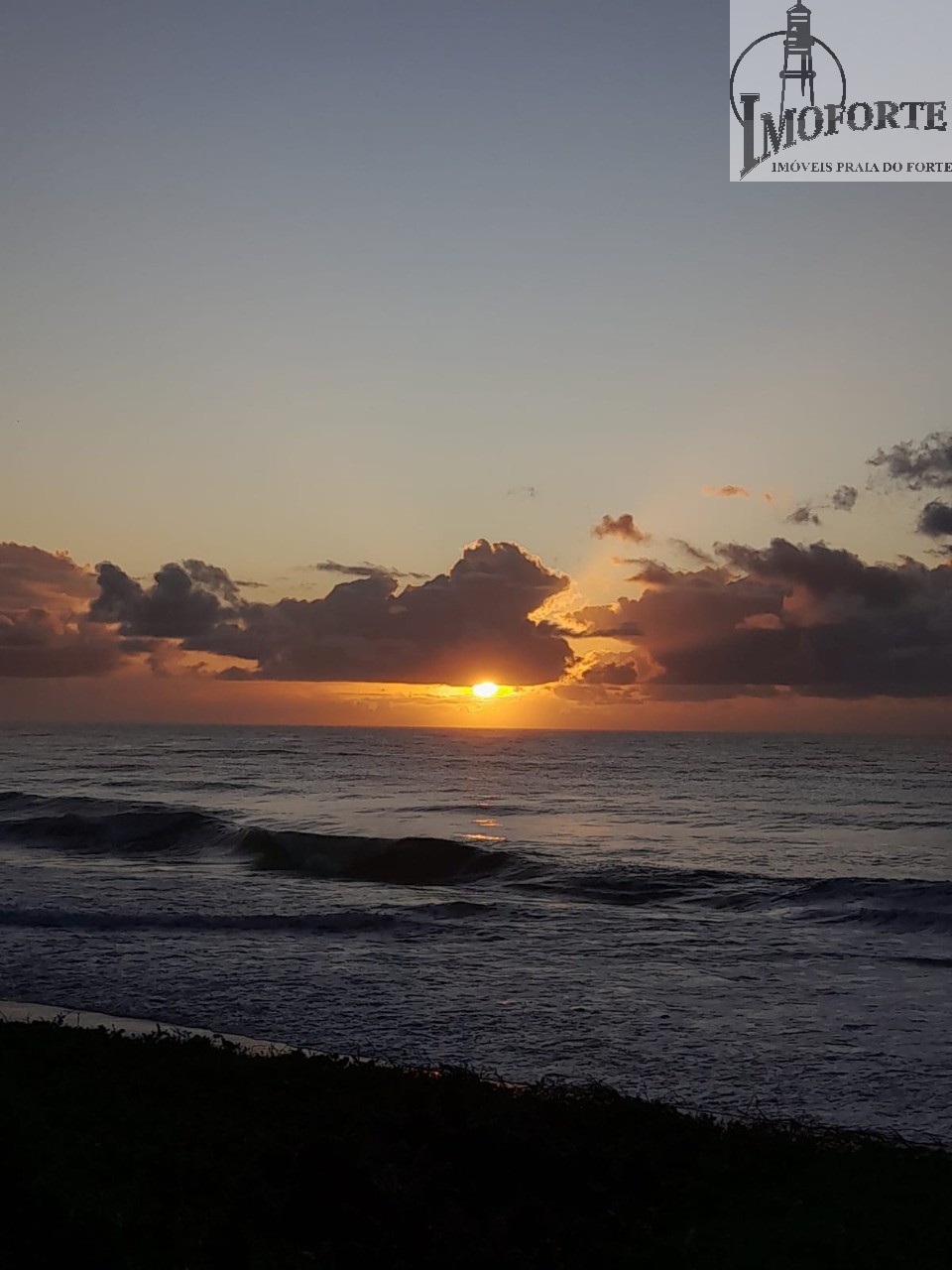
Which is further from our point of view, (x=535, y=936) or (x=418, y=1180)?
(x=535, y=936)

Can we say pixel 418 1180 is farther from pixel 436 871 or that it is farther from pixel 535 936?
pixel 436 871

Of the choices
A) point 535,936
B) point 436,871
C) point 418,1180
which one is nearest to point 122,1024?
point 418,1180

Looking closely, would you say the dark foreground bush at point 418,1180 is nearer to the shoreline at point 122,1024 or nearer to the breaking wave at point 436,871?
the shoreline at point 122,1024

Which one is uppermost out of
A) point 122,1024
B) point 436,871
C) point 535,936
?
point 122,1024

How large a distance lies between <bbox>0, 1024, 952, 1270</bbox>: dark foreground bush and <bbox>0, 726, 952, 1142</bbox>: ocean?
8.84 ft

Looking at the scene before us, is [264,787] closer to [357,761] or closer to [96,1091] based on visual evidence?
[357,761]

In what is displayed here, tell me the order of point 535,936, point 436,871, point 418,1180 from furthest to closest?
point 436,871 < point 535,936 < point 418,1180

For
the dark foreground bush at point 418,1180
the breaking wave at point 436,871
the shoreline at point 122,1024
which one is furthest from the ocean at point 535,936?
the dark foreground bush at point 418,1180

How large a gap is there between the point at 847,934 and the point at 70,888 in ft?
71.4

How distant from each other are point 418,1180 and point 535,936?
52.6ft

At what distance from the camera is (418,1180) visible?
27.5 feet

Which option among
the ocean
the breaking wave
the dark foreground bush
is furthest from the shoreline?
the breaking wave

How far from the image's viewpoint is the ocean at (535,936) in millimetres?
14594

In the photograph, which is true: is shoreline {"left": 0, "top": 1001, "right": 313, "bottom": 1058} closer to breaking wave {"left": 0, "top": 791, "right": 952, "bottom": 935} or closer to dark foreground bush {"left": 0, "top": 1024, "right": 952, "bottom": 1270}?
dark foreground bush {"left": 0, "top": 1024, "right": 952, "bottom": 1270}
